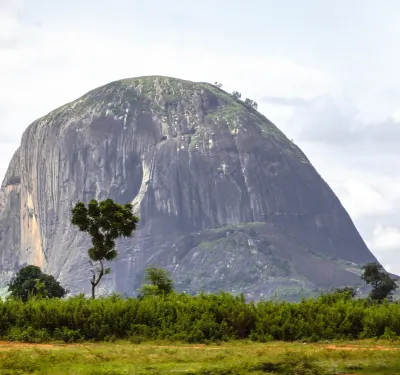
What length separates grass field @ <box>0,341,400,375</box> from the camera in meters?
30.0

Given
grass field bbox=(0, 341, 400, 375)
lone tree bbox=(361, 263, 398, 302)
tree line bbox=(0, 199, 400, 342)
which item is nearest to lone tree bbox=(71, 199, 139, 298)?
tree line bbox=(0, 199, 400, 342)

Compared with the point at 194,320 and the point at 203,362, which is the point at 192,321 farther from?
the point at 203,362

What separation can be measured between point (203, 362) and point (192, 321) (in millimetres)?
12467

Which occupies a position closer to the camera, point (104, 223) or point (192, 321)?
point (192, 321)

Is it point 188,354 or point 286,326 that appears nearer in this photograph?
point 188,354

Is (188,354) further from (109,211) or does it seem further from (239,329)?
(109,211)

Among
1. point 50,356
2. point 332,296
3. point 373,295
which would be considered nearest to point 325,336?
point 332,296

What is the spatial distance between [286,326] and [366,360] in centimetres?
1148

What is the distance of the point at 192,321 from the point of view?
4419 centimetres

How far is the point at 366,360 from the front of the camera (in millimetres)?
31953

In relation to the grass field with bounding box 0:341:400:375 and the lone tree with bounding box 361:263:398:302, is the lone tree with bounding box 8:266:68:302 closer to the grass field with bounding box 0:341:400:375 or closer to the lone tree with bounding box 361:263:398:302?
the lone tree with bounding box 361:263:398:302

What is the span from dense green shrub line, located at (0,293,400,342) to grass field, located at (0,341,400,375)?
8.32 metres

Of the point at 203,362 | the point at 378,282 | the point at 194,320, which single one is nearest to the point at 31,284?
the point at 378,282

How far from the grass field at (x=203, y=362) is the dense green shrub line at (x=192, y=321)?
8325 millimetres
